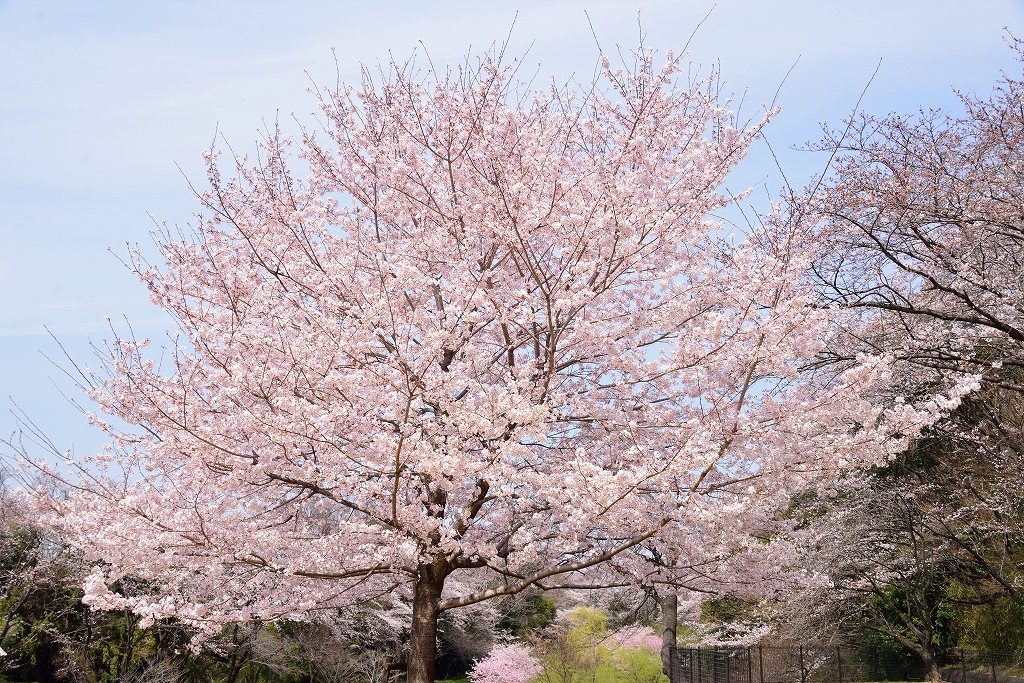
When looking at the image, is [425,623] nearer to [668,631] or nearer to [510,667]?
[668,631]

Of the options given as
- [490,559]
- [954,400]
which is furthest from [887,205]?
[490,559]

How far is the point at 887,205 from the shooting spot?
13820 millimetres

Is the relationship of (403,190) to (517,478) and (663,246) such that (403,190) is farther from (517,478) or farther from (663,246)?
(517,478)

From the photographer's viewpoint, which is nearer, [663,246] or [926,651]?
[663,246]

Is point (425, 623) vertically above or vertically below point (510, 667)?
above

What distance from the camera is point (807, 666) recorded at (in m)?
18.3

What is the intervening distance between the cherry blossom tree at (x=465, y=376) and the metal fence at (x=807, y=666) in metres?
7.38

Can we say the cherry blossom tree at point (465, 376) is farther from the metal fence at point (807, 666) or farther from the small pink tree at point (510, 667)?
the small pink tree at point (510, 667)

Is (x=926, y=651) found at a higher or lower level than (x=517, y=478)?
lower

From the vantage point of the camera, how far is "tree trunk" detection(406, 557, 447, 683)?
980cm

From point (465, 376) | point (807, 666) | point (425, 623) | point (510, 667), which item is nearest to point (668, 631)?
point (807, 666)

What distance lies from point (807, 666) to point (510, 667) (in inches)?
336

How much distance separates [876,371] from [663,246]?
293cm

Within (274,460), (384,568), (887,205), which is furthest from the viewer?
(887,205)
